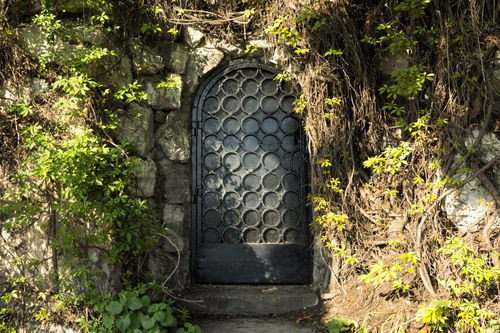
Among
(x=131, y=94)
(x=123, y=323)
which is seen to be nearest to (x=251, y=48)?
(x=131, y=94)

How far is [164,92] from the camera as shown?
4012 millimetres

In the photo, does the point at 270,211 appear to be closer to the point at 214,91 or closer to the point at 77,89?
the point at 214,91

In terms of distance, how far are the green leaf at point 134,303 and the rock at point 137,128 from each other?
3.85 ft

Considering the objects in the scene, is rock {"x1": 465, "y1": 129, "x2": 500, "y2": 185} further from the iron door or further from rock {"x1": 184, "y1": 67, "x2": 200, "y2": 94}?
rock {"x1": 184, "y1": 67, "x2": 200, "y2": 94}

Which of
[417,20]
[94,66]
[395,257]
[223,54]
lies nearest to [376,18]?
[417,20]

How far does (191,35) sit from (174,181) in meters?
1.31

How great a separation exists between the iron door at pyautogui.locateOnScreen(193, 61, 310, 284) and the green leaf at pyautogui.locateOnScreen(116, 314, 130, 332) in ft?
3.82

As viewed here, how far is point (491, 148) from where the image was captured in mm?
3602

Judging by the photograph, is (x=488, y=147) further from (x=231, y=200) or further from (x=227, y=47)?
(x=227, y=47)

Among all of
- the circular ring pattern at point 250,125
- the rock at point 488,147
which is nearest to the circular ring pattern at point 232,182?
the circular ring pattern at point 250,125

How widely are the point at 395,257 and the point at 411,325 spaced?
0.57 m

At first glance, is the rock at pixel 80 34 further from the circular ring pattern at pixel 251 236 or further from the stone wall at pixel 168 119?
the circular ring pattern at pixel 251 236

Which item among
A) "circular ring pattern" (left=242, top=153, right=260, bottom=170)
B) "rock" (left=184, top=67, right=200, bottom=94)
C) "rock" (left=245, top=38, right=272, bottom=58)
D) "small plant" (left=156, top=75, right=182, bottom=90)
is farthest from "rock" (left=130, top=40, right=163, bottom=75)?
"circular ring pattern" (left=242, top=153, right=260, bottom=170)

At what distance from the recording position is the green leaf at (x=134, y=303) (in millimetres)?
3168
